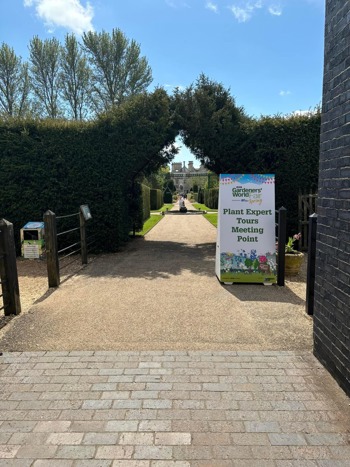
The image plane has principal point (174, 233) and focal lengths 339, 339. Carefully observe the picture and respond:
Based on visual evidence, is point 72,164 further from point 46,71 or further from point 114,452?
point 46,71

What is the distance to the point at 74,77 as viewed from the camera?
27.7 m

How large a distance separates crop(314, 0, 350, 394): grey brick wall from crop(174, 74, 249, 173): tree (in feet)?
21.6

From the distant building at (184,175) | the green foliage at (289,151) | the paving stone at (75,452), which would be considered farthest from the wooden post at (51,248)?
the distant building at (184,175)

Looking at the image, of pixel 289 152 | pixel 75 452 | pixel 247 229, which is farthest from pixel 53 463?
pixel 289 152

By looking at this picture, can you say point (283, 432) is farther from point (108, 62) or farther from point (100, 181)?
point (108, 62)

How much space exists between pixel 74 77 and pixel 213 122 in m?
22.6

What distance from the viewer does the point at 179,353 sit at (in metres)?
3.44

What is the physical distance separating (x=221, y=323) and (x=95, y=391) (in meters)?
1.91

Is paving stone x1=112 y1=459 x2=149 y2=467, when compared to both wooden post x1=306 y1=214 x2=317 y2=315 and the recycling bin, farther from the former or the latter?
the recycling bin

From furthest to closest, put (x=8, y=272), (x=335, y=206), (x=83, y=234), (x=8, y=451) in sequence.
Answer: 1. (x=83, y=234)
2. (x=8, y=272)
3. (x=335, y=206)
4. (x=8, y=451)

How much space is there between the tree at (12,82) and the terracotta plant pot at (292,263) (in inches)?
1013

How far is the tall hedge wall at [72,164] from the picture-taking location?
9.03m

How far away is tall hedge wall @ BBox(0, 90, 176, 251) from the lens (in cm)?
903

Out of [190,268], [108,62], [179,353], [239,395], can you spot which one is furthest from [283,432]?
[108,62]
